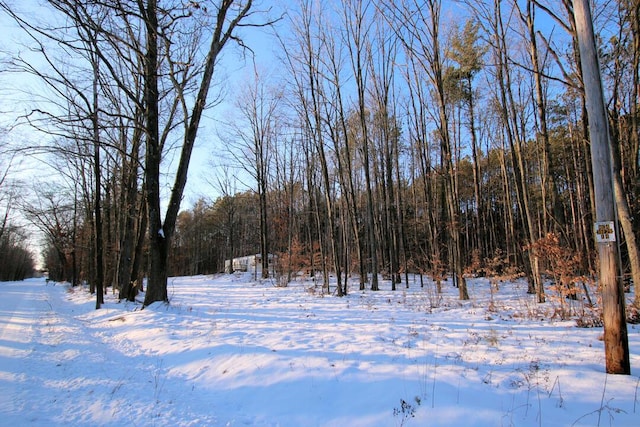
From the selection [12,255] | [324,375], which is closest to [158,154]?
[324,375]

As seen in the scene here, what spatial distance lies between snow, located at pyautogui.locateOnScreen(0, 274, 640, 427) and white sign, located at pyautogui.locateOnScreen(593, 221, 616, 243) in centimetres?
156

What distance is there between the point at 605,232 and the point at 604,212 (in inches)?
9.4

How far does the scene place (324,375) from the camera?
4.15 m

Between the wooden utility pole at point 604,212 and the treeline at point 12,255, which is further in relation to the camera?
the treeline at point 12,255

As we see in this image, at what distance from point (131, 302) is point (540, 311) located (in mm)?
12737

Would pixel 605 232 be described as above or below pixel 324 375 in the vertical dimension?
above

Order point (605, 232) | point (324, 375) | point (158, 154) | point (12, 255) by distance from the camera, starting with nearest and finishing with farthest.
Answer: point (605, 232)
point (324, 375)
point (158, 154)
point (12, 255)

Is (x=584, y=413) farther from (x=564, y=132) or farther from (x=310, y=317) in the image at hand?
(x=564, y=132)

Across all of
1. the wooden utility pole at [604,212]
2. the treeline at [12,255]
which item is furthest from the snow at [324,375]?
the treeline at [12,255]

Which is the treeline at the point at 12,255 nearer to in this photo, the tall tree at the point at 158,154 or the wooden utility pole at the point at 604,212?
the tall tree at the point at 158,154

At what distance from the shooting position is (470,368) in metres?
4.15

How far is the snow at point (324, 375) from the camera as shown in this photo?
3.29 metres

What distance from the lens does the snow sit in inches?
129

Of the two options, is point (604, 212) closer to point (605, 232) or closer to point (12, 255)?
point (605, 232)
